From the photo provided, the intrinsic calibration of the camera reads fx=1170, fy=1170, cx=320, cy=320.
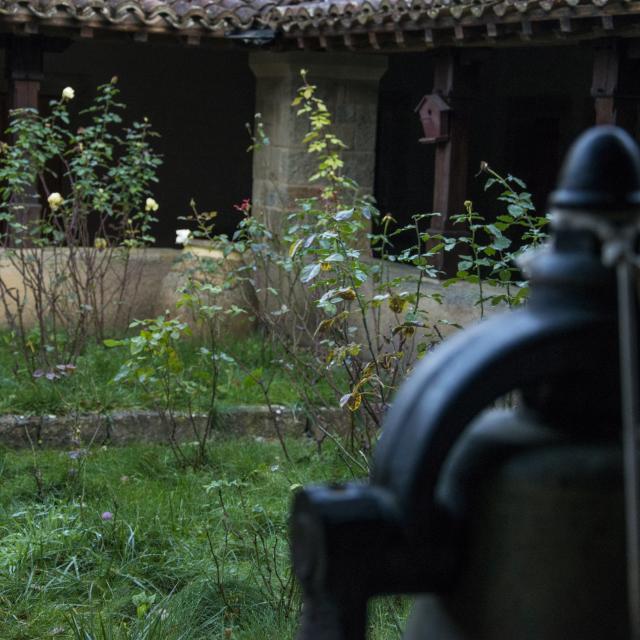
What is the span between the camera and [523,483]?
88 cm

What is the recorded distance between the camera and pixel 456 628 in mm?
916

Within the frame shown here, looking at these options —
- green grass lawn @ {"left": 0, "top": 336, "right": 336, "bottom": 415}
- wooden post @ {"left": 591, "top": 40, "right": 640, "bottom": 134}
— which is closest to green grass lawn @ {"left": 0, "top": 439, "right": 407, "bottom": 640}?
green grass lawn @ {"left": 0, "top": 336, "right": 336, "bottom": 415}

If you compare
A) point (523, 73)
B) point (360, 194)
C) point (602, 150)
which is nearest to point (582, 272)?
point (602, 150)

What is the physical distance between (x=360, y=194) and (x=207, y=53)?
3.97 meters

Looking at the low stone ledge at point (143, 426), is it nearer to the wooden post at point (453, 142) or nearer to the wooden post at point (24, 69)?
the wooden post at point (453, 142)

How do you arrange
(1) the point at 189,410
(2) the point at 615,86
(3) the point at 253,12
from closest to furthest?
(1) the point at 189,410
(2) the point at 615,86
(3) the point at 253,12

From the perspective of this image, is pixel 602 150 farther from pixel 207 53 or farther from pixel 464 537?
pixel 207 53

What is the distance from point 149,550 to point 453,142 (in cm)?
436

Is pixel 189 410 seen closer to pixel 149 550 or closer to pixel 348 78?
pixel 149 550

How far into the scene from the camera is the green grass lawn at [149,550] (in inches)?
145

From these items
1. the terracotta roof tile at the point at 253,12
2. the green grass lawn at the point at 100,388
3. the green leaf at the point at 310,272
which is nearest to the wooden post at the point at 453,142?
the terracotta roof tile at the point at 253,12

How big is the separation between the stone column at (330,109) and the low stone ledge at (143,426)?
8.22 ft

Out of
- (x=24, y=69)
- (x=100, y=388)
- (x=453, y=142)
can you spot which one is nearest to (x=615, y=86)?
(x=453, y=142)

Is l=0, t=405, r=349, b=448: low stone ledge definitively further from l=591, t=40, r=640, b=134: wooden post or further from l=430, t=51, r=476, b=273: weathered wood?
l=591, t=40, r=640, b=134: wooden post
